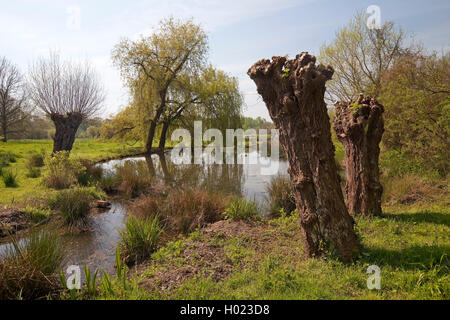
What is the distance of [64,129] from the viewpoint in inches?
535

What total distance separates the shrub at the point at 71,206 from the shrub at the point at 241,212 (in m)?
3.80

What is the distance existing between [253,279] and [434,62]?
40.0ft

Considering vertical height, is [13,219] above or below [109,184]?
below

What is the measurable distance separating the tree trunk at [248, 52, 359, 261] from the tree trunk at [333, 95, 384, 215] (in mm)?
1960

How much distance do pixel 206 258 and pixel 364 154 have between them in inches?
153

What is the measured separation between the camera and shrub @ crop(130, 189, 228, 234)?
19.7ft

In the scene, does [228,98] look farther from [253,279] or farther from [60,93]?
[253,279]

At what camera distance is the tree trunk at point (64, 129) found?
13.5 m

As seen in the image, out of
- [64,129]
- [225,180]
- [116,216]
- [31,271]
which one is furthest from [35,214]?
[64,129]

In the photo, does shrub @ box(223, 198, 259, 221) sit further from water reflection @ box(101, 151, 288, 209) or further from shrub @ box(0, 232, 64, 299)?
shrub @ box(0, 232, 64, 299)

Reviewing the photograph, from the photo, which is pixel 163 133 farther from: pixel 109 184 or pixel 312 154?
pixel 312 154

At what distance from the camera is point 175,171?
13.1 m

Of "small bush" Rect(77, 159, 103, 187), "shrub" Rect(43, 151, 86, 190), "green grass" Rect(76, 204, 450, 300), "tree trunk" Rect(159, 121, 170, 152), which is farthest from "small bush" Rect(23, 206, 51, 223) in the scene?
"tree trunk" Rect(159, 121, 170, 152)

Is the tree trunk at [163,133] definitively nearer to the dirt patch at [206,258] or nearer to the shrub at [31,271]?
the dirt patch at [206,258]
